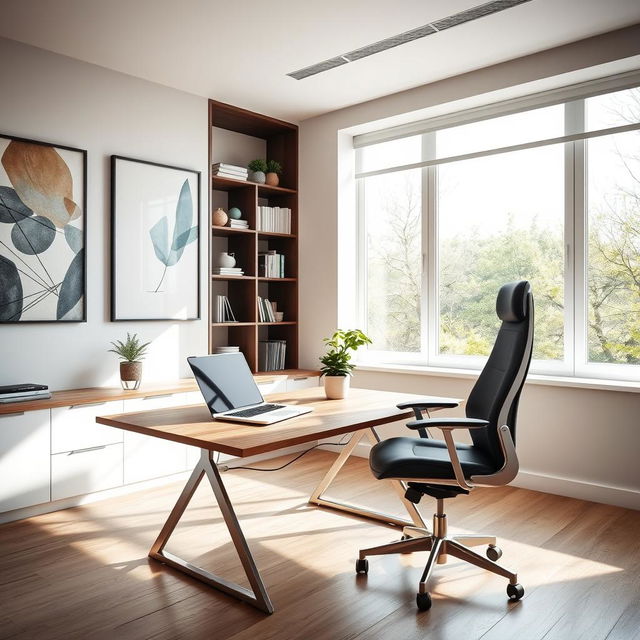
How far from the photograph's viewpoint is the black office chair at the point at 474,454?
7.64 ft

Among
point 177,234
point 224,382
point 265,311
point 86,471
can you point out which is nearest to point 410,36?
point 177,234

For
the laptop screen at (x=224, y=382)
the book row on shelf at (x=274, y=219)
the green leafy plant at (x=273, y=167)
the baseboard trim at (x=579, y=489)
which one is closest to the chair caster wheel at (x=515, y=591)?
the laptop screen at (x=224, y=382)

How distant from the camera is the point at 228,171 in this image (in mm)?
4844

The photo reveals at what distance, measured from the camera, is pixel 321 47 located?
373cm

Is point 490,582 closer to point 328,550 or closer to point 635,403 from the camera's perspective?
point 328,550

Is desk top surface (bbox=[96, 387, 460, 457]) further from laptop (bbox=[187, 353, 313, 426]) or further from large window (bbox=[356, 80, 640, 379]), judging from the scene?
large window (bbox=[356, 80, 640, 379])

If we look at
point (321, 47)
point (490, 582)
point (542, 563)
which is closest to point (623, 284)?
point (542, 563)

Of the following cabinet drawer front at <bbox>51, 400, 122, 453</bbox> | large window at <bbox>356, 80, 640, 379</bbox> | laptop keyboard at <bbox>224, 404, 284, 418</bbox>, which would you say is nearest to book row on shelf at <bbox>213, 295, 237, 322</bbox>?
large window at <bbox>356, 80, 640, 379</bbox>

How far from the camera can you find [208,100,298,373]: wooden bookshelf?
4926mm

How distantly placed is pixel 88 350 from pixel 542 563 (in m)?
2.97

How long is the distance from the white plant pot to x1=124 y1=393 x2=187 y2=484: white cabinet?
1.14m

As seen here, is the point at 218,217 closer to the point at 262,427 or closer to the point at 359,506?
the point at 359,506

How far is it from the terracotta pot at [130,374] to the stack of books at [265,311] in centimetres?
135

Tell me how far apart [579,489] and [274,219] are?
313 cm
